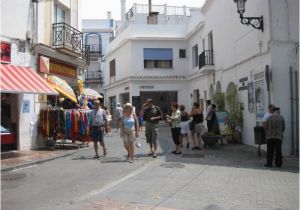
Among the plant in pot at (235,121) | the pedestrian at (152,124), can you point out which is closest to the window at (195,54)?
the plant in pot at (235,121)

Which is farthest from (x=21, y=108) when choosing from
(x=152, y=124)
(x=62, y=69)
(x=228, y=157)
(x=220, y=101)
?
(x=220, y=101)

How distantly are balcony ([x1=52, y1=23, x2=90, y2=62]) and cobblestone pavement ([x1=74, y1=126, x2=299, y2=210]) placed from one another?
7.25 metres

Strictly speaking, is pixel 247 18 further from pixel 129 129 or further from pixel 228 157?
pixel 129 129

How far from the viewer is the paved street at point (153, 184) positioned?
284 inches

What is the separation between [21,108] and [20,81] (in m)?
1.78

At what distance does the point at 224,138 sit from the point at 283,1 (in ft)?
22.5

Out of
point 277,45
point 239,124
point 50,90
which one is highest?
point 277,45

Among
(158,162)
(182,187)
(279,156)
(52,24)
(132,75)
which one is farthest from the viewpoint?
(132,75)

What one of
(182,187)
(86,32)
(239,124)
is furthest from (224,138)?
(86,32)

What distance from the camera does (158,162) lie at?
12047 mm

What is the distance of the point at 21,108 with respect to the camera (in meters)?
14.7

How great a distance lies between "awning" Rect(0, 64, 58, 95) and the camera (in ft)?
40.8

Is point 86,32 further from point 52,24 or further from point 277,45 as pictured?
point 277,45

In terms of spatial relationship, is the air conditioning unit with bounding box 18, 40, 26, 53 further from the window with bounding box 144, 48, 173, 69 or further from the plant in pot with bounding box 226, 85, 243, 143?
the window with bounding box 144, 48, 173, 69
